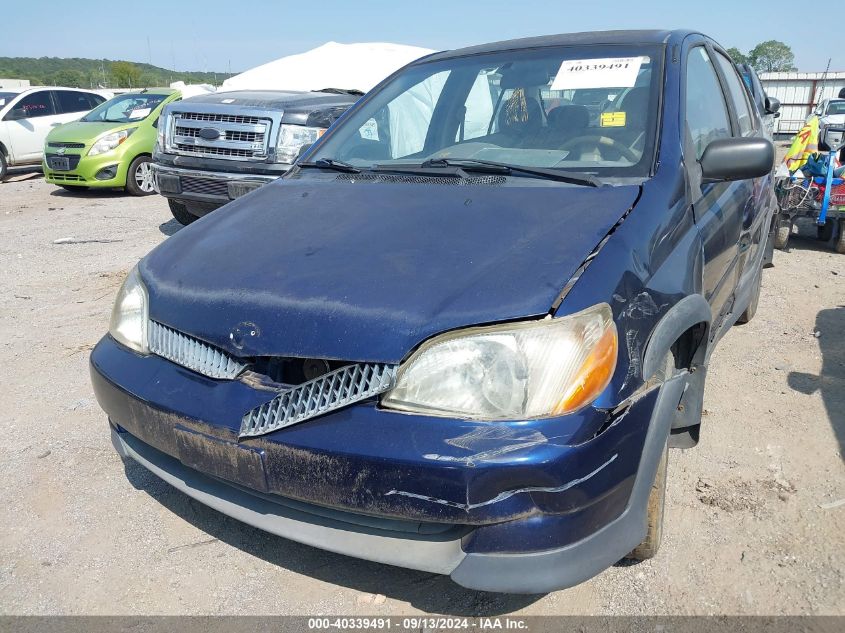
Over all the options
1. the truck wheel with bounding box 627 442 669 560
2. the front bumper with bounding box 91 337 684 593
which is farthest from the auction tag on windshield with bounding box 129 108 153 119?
the truck wheel with bounding box 627 442 669 560

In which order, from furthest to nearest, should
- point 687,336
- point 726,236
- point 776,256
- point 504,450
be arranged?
→ point 776,256 < point 726,236 < point 687,336 < point 504,450

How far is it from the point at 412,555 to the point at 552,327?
704 mm

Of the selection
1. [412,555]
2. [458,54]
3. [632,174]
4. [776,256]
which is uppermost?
[458,54]

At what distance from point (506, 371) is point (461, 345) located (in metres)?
0.13

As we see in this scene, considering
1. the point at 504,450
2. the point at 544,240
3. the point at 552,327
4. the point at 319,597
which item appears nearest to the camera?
the point at 504,450

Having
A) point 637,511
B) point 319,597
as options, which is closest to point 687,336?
point 637,511

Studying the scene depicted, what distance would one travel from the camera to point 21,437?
327 centimetres

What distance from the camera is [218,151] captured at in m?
6.63

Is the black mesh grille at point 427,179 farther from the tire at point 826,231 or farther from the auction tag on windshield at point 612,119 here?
the tire at point 826,231

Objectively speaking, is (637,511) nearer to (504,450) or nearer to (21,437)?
(504,450)

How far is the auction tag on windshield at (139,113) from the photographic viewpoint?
1059 centimetres

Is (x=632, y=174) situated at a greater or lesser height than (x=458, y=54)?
lesser

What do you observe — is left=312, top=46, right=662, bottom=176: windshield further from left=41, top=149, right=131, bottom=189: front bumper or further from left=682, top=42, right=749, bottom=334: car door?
left=41, top=149, right=131, bottom=189: front bumper

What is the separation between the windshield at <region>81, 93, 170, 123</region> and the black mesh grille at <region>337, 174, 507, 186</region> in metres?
8.95
